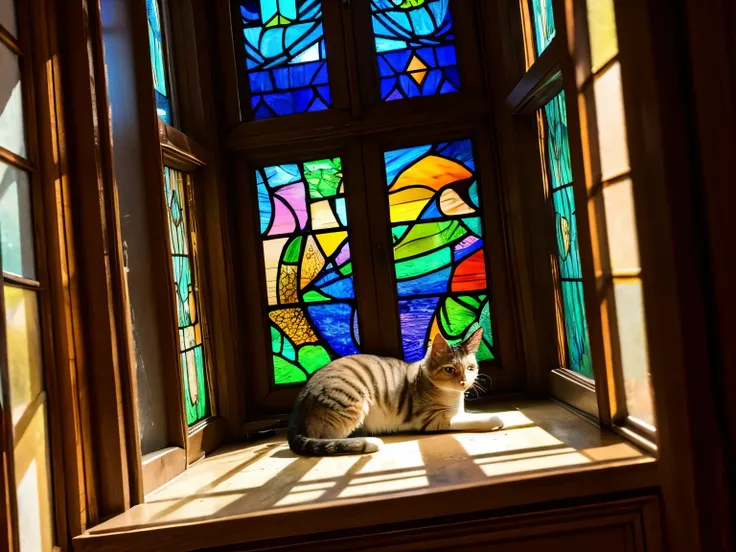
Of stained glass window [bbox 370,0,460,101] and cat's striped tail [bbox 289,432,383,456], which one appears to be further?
stained glass window [bbox 370,0,460,101]

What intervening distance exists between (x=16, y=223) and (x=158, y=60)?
2.94 ft

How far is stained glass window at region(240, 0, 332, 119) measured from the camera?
7.20 feet

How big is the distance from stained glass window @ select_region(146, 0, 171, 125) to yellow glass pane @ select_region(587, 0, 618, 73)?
1.25 metres

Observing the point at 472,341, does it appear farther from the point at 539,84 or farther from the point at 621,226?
the point at 539,84

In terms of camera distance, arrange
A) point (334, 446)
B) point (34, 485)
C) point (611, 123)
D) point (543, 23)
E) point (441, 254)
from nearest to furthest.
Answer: point (34, 485) → point (611, 123) → point (334, 446) → point (543, 23) → point (441, 254)

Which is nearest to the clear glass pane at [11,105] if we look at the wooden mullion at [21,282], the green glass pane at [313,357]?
the wooden mullion at [21,282]

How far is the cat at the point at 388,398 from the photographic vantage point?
1.82 meters

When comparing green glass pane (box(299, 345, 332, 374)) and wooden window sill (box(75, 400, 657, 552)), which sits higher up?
green glass pane (box(299, 345, 332, 374))

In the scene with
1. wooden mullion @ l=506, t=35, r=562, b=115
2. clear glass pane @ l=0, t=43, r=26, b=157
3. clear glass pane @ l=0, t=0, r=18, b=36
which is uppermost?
clear glass pane @ l=0, t=0, r=18, b=36

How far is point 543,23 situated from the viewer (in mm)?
1899

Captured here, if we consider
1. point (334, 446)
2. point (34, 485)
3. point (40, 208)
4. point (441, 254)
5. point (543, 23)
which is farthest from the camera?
point (441, 254)

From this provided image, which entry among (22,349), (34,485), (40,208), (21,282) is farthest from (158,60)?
(34,485)

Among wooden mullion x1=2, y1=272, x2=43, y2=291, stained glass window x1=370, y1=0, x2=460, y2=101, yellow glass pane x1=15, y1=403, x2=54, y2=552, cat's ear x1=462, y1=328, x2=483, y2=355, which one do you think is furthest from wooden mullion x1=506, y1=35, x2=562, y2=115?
yellow glass pane x1=15, y1=403, x2=54, y2=552

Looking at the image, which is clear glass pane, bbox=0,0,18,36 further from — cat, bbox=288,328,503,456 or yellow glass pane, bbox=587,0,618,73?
yellow glass pane, bbox=587,0,618,73
